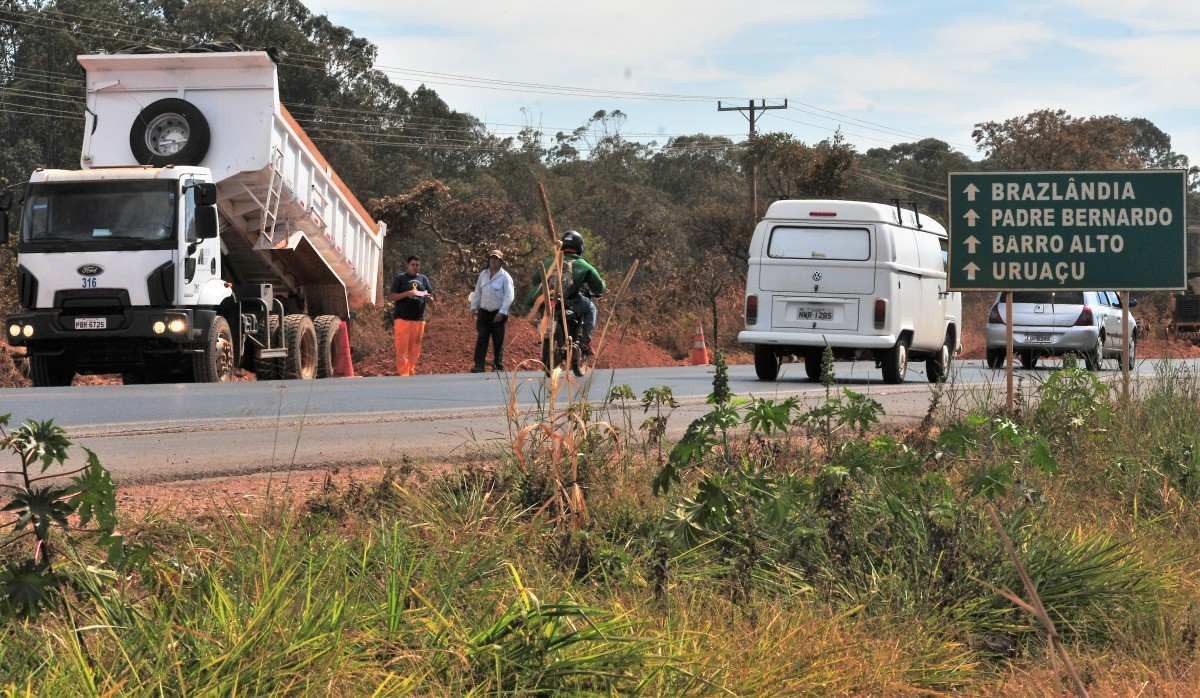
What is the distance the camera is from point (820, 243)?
1786cm

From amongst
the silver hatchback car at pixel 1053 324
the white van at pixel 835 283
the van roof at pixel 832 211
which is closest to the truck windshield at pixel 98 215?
the white van at pixel 835 283

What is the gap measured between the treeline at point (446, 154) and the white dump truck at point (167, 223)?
16479mm

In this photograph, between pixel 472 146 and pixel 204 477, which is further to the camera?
pixel 472 146

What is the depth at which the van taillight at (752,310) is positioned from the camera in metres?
18.0

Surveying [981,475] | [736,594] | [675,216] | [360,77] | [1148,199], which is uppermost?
[360,77]

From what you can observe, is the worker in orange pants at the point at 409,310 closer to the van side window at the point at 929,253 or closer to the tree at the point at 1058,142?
the van side window at the point at 929,253

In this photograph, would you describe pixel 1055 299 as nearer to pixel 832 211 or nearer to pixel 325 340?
pixel 832 211

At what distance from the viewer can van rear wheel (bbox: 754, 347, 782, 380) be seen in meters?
18.6

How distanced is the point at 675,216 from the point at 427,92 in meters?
10.5

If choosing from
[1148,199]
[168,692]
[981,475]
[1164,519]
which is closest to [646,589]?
[981,475]

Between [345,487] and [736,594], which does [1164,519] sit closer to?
[736,594]

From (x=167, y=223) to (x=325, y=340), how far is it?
16.3 feet

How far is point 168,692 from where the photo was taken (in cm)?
359

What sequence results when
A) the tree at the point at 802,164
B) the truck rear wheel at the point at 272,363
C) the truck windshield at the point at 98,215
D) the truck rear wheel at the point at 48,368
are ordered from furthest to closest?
the tree at the point at 802,164
the truck rear wheel at the point at 272,363
the truck rear wheel at the point at 48,368
the truck windshield at the point at 98,215
